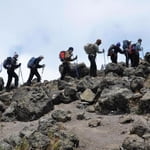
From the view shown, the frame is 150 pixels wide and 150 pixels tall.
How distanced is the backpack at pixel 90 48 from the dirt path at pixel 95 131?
6.33 m

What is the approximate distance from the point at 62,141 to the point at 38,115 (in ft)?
18.2

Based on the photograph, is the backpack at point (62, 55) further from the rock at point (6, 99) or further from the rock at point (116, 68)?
the rock at point (6, 99)

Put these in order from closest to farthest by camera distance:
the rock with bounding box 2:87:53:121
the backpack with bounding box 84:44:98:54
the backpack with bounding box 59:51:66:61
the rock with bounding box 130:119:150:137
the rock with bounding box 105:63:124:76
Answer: the rock with bounding box 130:119:150:137 < the rock with bounding box 2:87:53:121 < the backpack with bounding box 84:44:98:54 < the backpack with bounding box 59:51:66:61 < the rock with bounding box 105:63:124:76

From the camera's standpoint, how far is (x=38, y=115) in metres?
20.9

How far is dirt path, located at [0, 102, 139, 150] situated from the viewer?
53.6 ft

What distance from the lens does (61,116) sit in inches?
775

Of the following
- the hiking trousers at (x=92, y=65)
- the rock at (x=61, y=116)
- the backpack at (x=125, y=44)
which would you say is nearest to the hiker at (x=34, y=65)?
the hiking trousers at (x=92, y=65)

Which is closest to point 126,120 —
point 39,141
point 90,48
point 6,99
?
point 39,141

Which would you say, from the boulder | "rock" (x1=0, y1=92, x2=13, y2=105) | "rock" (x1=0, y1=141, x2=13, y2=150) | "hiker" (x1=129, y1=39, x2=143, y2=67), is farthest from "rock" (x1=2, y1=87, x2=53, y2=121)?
"hiker" (x1=129, y1=39, x2=143, y2=67)

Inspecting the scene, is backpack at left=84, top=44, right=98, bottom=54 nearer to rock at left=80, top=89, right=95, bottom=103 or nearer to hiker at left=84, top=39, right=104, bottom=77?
hiker at left=84, top=39, right=104, bottom=77

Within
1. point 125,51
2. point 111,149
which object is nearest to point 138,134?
point 111,149

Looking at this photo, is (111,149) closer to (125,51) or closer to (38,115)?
(38,115)

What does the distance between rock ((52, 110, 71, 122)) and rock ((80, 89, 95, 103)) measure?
288 centimetres

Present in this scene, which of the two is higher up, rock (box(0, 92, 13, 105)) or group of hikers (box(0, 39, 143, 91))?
group of hikers (box(0, 39, 143, 91))
